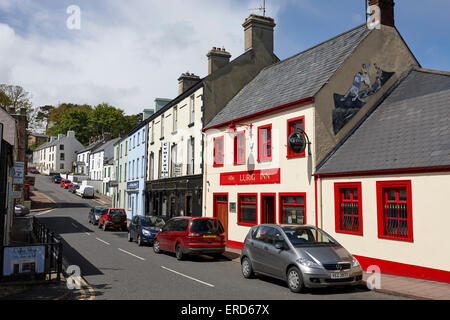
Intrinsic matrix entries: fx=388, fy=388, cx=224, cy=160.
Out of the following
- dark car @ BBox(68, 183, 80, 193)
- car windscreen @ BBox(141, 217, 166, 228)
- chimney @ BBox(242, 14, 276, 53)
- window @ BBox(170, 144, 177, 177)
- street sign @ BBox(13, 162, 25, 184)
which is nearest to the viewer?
street sign @ BBox(13, 162, 25, 184)

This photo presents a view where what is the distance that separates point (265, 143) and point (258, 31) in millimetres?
10351

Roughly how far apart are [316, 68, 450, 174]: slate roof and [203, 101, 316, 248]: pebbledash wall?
1.28 metres

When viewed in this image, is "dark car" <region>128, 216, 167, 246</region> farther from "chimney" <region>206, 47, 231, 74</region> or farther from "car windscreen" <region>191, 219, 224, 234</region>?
"chimney" <region>206, 47, 231, 74</region>

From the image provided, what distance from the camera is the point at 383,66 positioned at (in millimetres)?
16875

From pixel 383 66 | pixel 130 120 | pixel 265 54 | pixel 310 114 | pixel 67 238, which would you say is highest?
pixel 130 120

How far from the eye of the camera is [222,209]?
21312 mm

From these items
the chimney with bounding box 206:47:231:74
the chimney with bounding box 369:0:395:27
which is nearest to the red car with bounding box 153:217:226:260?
the chimney with bounding box 369:0:395:27

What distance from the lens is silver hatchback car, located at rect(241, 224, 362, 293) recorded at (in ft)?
30.9

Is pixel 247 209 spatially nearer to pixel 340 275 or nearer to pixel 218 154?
pixel 218 154

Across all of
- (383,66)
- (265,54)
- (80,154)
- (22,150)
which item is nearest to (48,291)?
(383,66)

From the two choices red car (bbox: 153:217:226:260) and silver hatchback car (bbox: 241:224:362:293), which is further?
red car (bbox: 153:217:226:260)

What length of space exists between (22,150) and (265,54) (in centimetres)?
2719

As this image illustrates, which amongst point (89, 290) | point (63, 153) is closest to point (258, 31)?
point (89, 290)
